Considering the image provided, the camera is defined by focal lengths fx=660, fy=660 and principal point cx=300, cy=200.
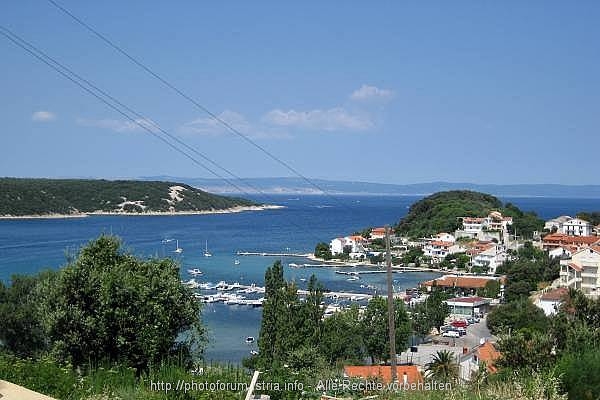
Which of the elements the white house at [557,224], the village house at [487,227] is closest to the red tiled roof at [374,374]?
the village house at [487,227]

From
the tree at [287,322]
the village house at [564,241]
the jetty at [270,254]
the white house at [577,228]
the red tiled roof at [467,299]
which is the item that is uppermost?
the white house at [577,228]

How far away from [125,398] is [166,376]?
525mm

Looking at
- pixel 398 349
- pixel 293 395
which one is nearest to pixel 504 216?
pixel 398 349

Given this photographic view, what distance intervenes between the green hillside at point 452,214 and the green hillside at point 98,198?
50001 millimetres

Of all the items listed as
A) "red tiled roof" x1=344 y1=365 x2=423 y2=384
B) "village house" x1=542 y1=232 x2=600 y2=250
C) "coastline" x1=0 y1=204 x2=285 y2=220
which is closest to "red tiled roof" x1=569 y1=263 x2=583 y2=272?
"village house" x1=542 y1=232 x2=600 y2=250

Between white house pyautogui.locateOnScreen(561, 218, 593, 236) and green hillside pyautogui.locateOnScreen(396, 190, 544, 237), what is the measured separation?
12.1 feet

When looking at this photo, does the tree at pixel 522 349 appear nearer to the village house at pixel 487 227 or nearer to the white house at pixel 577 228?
the village house at pixel 487 227

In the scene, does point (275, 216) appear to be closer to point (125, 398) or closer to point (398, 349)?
point (398, 349)

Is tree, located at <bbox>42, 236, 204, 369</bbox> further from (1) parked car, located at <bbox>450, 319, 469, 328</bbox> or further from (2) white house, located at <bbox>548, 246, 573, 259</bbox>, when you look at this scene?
(2) white house, located at <bbox>548, 246, 573, 259</bbox>

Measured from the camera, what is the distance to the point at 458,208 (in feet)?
234

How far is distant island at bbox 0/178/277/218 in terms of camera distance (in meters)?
93.7

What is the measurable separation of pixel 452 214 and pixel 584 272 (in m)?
37.1

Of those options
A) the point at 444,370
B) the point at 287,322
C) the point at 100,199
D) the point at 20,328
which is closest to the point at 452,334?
the point at 287,322

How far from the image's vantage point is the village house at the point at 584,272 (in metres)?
32.1
